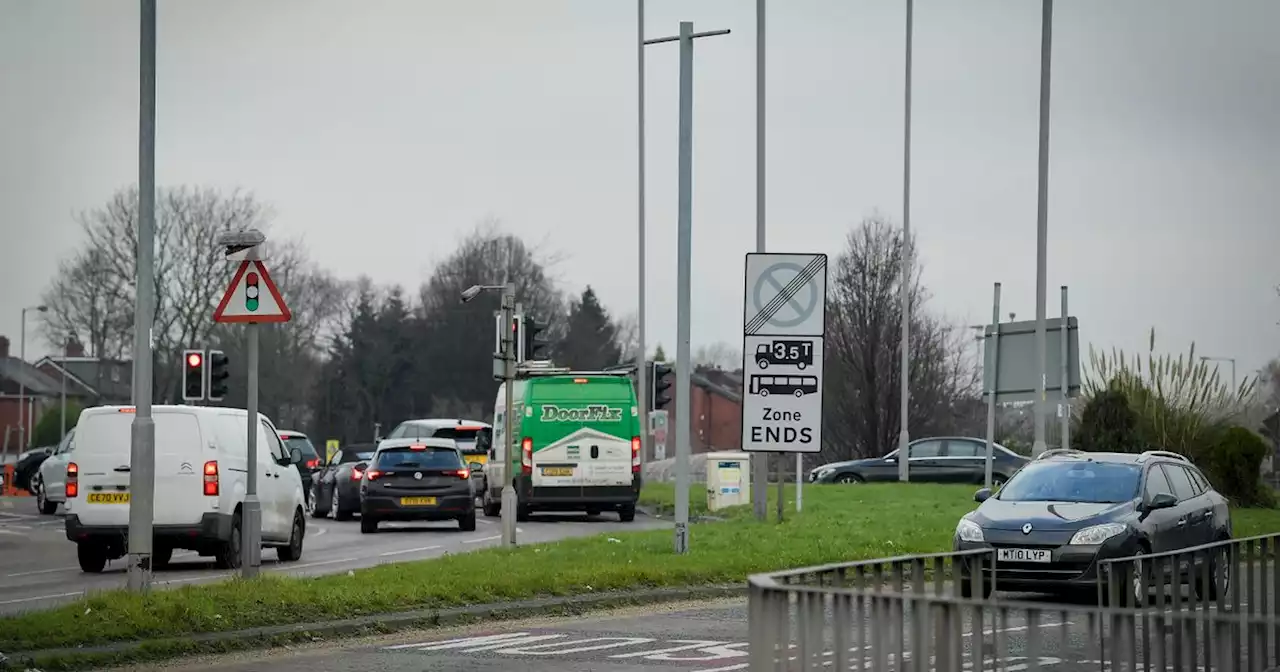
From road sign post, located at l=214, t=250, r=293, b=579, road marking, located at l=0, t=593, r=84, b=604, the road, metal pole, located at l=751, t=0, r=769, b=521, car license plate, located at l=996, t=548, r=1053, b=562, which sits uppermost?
metal pole, located at l=751, t=0, r=769, b=521

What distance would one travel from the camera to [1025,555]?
17.5 m

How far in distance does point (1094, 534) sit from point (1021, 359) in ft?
37.0

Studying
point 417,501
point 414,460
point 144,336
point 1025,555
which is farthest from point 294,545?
point 1025,555

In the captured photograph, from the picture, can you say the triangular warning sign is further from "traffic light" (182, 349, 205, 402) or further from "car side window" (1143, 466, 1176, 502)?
"traffic light" (182, 349, 205, 402)

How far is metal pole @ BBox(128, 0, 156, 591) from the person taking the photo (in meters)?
15.7

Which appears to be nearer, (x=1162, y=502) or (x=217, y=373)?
(x=1162, y=502)

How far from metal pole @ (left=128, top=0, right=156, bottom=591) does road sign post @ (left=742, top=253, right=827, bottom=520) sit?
7.93m

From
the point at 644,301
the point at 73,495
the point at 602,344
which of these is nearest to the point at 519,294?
the point at 602,344

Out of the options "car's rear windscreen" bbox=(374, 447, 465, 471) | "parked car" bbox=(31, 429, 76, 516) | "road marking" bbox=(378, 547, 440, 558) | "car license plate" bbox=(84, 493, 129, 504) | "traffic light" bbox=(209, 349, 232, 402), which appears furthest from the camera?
"parked car" bbox=(31, 429, 76, 516)

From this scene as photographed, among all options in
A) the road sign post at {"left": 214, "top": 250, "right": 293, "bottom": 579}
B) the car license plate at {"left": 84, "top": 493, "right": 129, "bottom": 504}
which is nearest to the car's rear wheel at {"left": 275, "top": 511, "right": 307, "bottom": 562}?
the car license plate at {"left": 84, "top": 493, "right": 129, "bottom": 504}

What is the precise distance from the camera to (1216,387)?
126ft

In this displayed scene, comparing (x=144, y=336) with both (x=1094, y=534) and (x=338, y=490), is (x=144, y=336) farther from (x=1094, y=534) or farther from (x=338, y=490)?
(x=338, y=490)

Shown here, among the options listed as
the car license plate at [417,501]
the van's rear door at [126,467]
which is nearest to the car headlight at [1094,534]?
the van's rear door at [126,467]

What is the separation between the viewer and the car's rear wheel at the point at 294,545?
24.7m
